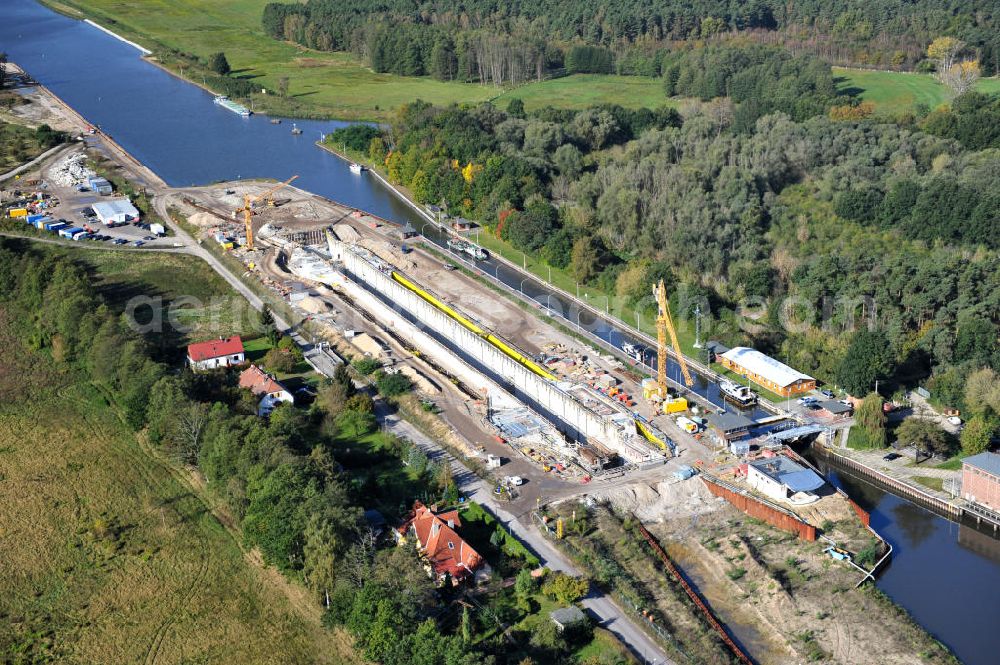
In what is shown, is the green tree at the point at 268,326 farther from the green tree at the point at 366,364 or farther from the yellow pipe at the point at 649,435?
the yellow pipe at the point at 649,435

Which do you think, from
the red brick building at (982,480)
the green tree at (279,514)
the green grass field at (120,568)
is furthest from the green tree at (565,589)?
the red brick building at (982,480)

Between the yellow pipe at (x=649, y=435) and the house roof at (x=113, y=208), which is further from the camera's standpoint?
the house roof at (x=113, y=208)

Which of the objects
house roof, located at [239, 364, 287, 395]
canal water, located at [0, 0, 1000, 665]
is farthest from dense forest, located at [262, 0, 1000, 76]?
house roof, located at [239, 364, 287, 395]

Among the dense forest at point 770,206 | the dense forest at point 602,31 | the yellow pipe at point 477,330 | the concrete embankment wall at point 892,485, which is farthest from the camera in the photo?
the dense forest at point 602,31

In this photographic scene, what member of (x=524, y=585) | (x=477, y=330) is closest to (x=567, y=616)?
(x=524, y=585)

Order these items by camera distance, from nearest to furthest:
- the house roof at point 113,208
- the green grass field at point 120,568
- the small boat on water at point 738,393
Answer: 1. the green grass field at point 120,568
2. the small boat on water at point 738,393
3. the house roof at point 113,208

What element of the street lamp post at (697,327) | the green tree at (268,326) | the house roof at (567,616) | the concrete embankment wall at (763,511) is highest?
the house roof at (567,616)

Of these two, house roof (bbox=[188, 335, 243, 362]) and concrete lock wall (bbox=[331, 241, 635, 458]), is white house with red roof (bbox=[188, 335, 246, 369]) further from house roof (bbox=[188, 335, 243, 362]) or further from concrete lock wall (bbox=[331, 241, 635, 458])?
concrete lock wall (bbox=[331, 241, 635, 458])

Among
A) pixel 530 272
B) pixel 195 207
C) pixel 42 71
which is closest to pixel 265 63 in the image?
pixel 42 71
